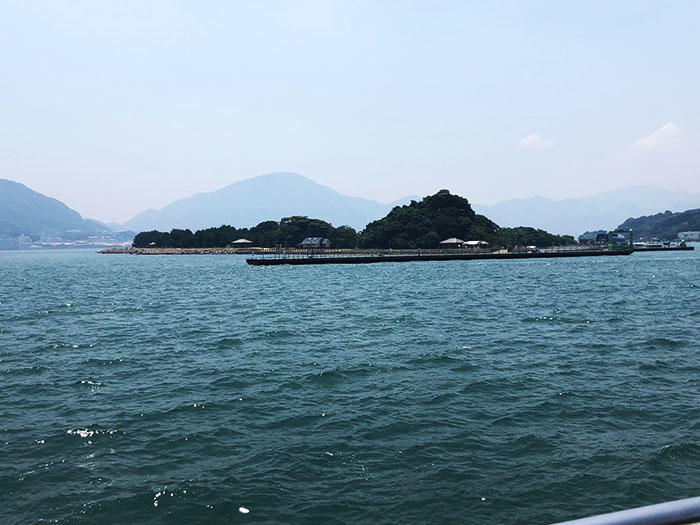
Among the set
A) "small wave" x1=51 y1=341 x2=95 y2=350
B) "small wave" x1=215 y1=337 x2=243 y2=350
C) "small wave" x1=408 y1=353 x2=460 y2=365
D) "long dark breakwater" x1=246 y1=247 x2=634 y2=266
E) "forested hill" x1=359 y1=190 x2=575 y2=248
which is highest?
"forested hill" x1=359 y1=190 x2=575 y2=248

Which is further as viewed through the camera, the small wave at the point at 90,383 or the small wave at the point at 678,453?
the small wave at the point at 90,383

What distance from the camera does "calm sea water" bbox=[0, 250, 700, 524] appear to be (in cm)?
A: 1012

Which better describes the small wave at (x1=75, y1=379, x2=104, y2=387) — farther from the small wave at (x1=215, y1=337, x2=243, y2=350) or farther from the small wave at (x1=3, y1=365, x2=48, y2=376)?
the small wave at (x1=215, y1=337, x2=243, y2=350)

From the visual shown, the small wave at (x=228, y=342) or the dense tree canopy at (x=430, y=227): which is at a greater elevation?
the dense tree canopy at (x=430, y=227)

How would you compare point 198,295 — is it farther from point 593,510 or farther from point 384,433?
point 593,510

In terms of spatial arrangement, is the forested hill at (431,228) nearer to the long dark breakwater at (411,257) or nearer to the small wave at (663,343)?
the long dark breakwater at (411,257)

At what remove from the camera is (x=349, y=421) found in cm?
1457

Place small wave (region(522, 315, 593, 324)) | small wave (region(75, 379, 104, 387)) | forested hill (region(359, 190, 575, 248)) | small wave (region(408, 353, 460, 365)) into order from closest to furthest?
small wave (region(75, 379, 104, 387)) < small wave (region(408, 353, 460, 365)) < small wave (region(522, 315, 593, 324)) < forested hill (region(359, 190, 575, 248))

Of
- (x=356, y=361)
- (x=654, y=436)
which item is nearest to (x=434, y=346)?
(x=356, y=361)

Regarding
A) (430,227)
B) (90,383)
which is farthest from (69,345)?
(430,227)

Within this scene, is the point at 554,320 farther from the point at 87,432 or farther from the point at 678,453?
the point at 87,432

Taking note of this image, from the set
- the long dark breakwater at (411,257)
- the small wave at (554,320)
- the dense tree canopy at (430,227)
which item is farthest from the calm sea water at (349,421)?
the dense tree canopy at (430,227)

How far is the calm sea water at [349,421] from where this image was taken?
1012 centimetres

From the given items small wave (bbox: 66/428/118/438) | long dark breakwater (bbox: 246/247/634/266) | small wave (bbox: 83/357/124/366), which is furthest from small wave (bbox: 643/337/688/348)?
long dark breakwater (bbox: 246/247/634/266)
